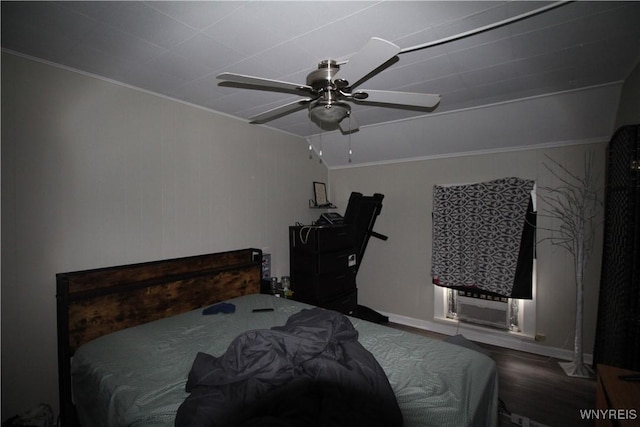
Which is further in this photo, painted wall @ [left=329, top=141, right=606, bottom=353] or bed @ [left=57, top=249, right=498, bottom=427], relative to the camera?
painted wall @ [left=329, top=141, right=606, bottom=353]

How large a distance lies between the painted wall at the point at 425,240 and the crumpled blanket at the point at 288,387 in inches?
96.8

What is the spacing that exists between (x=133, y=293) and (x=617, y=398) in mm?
2953

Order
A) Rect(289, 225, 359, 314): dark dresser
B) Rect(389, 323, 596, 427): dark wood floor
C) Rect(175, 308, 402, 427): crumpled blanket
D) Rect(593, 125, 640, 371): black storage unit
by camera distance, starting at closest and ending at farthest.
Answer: Rect(175, 308, 402, 427): crumpled blanket
Rect(593, 125, 640, 371): black storage unit
Rect(389, 323, 596, 427): dark wood floor
Rect(289, 225, 359, 314): dark dresser

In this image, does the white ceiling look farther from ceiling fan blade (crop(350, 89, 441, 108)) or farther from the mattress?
the mattress

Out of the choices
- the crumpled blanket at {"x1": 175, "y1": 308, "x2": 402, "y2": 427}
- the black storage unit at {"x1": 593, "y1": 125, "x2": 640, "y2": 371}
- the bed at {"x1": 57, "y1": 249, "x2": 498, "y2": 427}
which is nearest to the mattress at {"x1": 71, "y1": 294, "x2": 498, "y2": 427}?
the bed at {"x1": 57, "y1": 249, "x2": 498, "y2": 427}

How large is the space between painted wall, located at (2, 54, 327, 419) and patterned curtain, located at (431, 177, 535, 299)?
7.96 ft

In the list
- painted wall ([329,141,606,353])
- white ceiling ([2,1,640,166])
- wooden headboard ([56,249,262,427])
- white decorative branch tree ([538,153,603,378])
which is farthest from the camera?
painted wall ([329,141,606,353])

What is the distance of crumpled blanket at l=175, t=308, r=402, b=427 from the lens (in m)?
1.09

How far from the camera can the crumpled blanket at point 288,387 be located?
109 cm

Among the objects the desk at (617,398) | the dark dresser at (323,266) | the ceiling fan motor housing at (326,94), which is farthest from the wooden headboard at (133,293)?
the desk at (617,398)

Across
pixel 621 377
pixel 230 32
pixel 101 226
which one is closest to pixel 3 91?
pixel 101 226

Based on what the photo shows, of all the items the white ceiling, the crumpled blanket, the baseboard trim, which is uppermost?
the white ceiling

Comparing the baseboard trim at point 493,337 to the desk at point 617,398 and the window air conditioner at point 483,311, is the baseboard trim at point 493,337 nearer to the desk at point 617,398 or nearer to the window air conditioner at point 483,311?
the window air conditioner at point 483,311

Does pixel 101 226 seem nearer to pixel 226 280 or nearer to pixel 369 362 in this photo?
pixel 226 280
